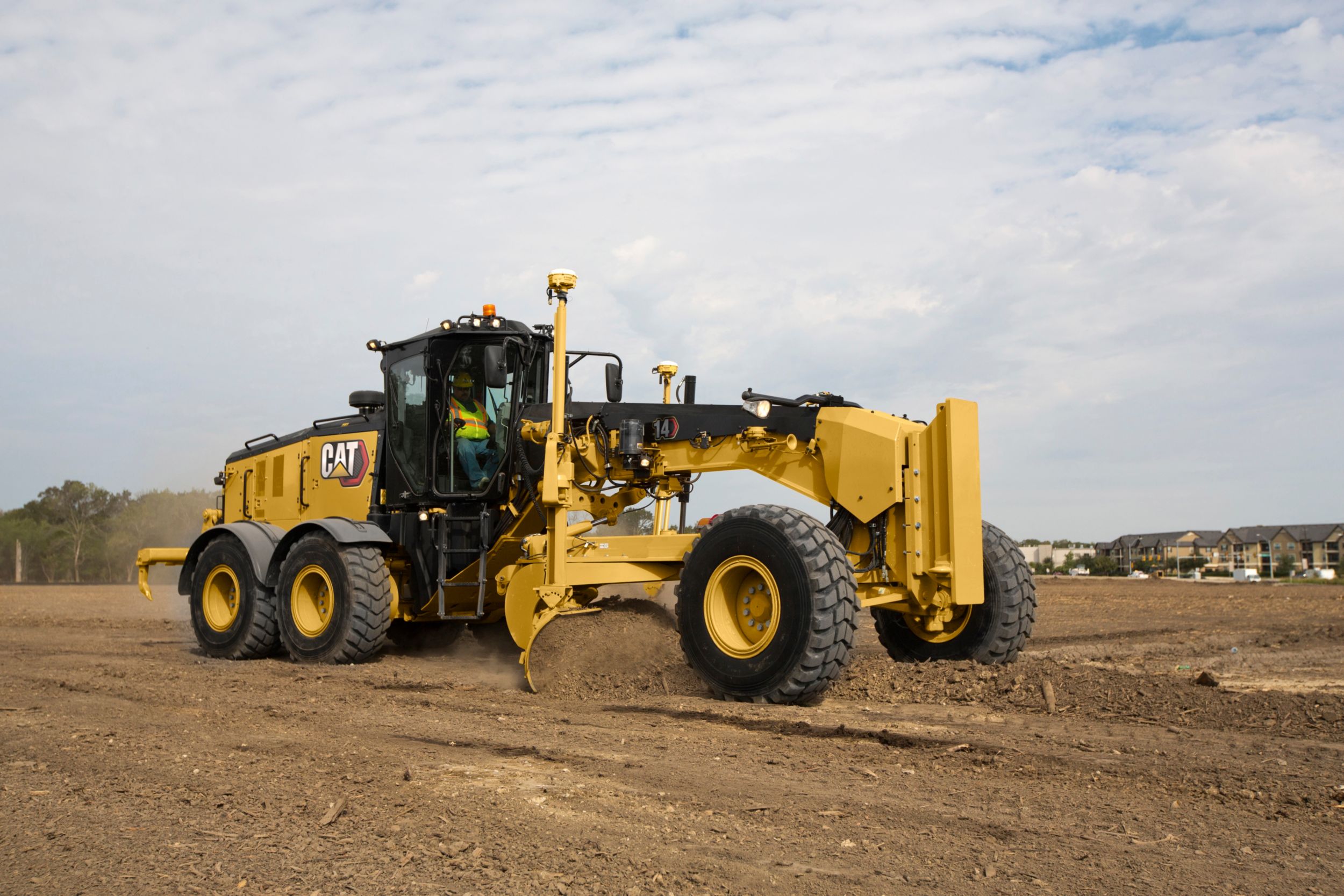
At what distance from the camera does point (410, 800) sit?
179 inches

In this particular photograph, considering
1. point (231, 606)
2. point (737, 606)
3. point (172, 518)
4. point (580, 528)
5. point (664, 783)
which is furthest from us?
point (172, 518)

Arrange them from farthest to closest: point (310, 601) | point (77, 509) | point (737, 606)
→ point (77, 509) → point (310, 601) → point (737, 606)

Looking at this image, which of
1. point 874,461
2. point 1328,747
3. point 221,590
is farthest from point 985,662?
point 221,590

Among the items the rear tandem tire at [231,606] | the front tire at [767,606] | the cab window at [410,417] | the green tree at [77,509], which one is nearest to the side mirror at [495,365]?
the cab window at [410,417]

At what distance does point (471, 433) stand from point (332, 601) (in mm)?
2072

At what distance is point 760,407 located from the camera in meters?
7.83

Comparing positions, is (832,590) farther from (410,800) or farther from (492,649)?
(492,649)

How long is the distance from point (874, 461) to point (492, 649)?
5345 millimetres

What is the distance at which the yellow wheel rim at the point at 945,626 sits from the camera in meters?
7.90

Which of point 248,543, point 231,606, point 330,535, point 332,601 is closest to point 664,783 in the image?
point 332,601

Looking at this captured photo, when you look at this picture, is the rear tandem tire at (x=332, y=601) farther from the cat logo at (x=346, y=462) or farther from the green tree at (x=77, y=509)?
the green tree at (x=77, y=509)

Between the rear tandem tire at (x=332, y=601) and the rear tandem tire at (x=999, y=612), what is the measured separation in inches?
183

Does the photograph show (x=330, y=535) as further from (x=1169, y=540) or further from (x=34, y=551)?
(x=1169, y=540)

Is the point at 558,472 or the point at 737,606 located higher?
the point at 558,472
